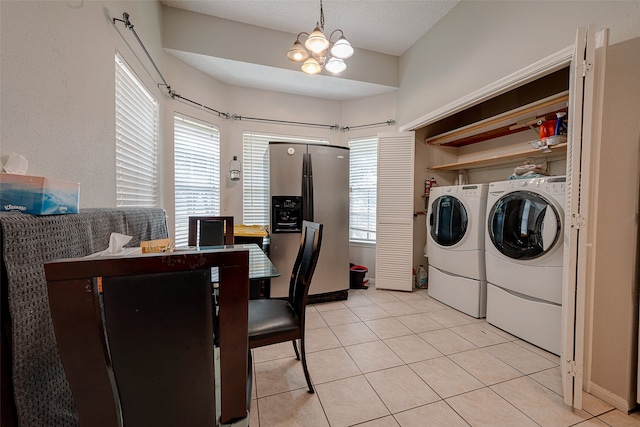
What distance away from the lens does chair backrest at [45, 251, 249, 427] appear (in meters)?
0.51

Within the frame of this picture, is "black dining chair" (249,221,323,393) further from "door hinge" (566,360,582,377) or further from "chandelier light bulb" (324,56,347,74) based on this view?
"door hinge" (566,360,582,377)

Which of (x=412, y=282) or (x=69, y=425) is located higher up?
(x=69, y=425)

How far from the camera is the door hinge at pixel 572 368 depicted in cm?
143

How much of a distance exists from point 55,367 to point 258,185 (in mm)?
3031

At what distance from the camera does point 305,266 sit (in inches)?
65.7

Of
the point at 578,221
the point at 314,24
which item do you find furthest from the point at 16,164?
the point at 314,24

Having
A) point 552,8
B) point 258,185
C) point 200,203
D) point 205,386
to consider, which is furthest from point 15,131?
point 552,8

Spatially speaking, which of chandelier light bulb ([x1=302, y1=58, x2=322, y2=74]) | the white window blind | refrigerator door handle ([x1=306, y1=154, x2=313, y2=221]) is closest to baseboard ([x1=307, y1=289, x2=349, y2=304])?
refrigerator door handle ([x1=306, y1=154, x2=313, y2=221])

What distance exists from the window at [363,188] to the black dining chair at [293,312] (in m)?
2.21

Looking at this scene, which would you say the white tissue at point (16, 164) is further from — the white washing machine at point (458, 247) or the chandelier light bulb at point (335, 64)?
the white washing machine at point (458, 247)

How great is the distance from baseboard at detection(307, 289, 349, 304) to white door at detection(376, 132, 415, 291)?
0.60 m

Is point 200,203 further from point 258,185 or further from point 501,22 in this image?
point 501,22

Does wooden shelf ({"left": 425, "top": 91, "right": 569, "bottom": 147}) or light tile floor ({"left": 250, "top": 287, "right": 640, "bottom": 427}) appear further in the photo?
wooden shelf ({"left": 425, "top": 91, "right": 569, "bottom": 147})

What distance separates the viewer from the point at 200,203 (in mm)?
3164
